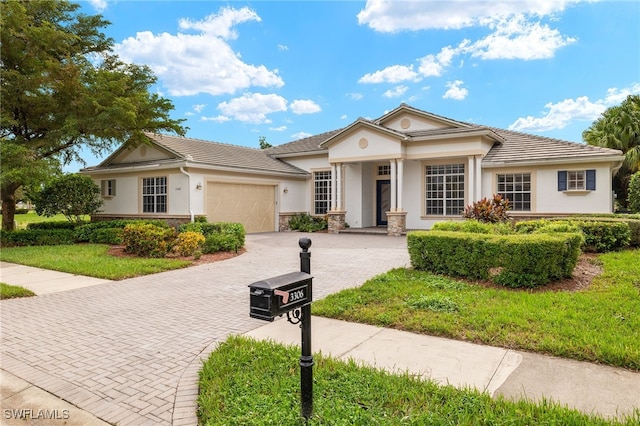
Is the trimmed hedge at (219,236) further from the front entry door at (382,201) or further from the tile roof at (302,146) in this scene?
the front entry door at (382,201)

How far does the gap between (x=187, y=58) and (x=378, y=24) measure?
832cm

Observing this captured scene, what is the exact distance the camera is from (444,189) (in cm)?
1803

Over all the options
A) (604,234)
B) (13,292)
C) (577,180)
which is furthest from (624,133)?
(13,292)

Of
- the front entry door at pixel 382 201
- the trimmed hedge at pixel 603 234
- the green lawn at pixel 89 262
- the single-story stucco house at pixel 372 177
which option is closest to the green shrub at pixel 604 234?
the trimmed hedge at pixel 603 234

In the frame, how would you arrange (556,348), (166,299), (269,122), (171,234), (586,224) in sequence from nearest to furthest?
(556,348) → (166,299) → (586,224) → (171,234) → (269,122)

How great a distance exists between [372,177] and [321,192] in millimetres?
Answer: 2985

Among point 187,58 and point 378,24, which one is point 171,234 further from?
point 378,24

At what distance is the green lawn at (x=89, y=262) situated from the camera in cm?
905

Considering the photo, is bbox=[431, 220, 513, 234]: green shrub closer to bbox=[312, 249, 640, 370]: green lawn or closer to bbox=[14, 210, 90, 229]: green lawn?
bbox=[312, 249, 640, 370]: green lawn

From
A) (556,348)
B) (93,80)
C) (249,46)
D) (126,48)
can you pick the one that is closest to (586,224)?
(556,348)

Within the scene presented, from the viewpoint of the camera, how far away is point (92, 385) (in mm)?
3633

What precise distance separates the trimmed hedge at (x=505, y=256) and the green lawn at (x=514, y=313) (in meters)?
0.47

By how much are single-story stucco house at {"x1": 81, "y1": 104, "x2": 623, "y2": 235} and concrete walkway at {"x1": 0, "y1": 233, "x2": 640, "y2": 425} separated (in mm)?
10054

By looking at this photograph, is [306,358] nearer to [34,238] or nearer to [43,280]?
[43,280]
